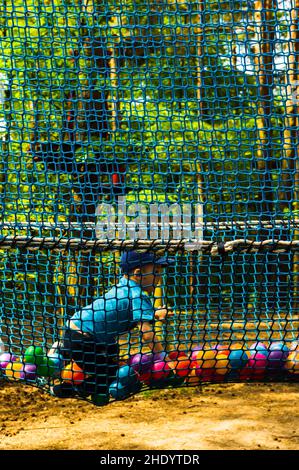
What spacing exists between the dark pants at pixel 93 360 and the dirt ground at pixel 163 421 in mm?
1148

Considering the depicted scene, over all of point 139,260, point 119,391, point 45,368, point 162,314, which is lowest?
point 119,391

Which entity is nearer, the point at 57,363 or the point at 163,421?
the point at 57,363

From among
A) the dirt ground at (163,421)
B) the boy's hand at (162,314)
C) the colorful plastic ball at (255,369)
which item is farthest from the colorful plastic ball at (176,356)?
the dirt ground at (163,421)

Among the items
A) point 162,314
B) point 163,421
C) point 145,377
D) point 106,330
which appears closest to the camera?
point 106,330

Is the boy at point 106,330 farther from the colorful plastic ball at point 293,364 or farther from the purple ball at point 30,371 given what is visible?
the colorful plastic ball at point 293,364

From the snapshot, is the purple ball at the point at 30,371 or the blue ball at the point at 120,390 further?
the purple ball at the point at 30,371

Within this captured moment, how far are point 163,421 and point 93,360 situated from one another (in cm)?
175

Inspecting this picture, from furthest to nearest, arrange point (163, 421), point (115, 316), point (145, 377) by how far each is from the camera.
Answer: point (163, 421), point (115, 316), point (145, 377)

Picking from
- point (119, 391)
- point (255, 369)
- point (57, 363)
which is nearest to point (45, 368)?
point (57, 363)

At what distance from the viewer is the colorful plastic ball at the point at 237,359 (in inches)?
112

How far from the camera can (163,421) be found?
4578 mm

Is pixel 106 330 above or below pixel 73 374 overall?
above

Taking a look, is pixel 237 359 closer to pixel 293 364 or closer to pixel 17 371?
pixel 293 364

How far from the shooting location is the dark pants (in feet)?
9.31
